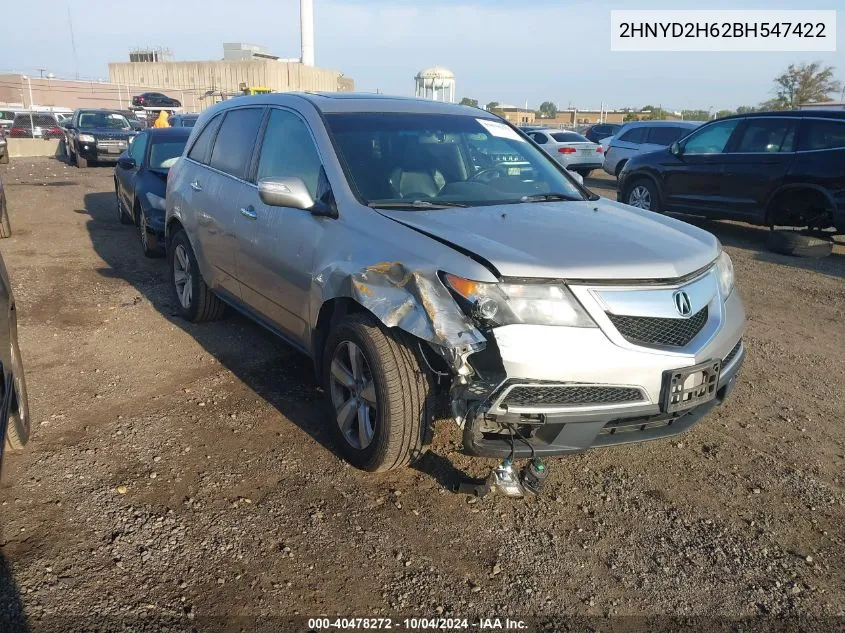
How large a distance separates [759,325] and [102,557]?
5312 millimetres

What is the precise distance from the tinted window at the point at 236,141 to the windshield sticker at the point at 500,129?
1.47 m

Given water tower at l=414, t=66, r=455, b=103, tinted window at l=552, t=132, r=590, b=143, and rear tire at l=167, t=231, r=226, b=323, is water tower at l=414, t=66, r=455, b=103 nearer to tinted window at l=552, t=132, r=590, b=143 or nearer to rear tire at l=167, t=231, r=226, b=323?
tinted window at l=552, t=132, r=590, b=143

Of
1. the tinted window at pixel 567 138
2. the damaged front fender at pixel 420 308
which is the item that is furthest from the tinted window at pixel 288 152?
the tinted window at pixel 567 138

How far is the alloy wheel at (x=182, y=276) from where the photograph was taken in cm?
→ 551

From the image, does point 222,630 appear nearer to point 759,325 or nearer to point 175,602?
point 175,602

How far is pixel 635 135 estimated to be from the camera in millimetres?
17562

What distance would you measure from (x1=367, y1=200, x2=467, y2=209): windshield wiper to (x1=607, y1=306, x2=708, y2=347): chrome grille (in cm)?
113

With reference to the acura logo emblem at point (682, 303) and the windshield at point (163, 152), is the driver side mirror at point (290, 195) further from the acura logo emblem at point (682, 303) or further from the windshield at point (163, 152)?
the windshield at point (163, 152)

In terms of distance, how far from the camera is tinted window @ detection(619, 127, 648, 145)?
17.4 m

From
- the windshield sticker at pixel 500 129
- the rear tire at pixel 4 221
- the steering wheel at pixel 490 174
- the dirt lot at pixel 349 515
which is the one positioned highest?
the windshield sticker at pixel 500 129

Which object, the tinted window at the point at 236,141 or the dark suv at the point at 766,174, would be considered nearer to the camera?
the tinted window at the point at 236,141

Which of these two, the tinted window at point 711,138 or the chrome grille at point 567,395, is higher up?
the tinted window at point 711,138

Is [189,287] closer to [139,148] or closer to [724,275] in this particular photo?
[724,275]

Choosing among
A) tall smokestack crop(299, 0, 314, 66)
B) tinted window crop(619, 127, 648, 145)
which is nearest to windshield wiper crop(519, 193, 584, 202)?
tinted window crop(619, 127, 648, 145)
